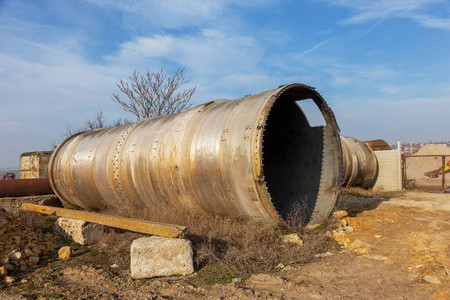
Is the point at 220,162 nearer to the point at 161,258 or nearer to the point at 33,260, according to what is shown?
the point at 161,258

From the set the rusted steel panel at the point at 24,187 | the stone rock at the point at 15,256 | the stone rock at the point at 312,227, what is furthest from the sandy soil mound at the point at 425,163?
the stone rock at the point at 15,256

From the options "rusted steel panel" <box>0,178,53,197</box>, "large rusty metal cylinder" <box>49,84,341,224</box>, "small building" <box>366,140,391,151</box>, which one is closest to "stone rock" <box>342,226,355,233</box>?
"large rusty metal cylinder" <box>49,84,341,224</box>

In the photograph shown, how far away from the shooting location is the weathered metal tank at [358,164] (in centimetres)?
1370

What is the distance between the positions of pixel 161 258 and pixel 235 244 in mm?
1312

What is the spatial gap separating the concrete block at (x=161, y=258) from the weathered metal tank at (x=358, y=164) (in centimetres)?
1059

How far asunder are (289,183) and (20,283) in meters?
5.34

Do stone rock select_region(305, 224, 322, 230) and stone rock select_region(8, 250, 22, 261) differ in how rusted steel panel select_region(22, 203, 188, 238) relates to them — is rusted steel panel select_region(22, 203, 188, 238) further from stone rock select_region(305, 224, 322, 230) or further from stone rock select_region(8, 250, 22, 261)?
stone rock select_region(305, 224, 322, 230)

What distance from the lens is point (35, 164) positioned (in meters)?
11.8

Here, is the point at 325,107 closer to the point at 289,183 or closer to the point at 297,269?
the point at 289,183

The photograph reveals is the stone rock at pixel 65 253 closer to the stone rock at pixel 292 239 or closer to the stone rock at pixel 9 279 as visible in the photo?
the stone rock at pixel 9 279

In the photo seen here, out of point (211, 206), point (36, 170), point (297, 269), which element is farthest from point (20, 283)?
point (36, 170)

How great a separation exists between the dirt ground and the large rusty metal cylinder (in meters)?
1.15

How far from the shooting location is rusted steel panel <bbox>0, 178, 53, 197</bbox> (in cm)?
901

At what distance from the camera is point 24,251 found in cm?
518
